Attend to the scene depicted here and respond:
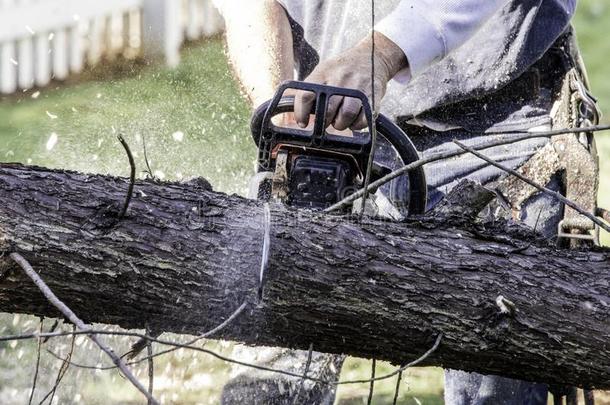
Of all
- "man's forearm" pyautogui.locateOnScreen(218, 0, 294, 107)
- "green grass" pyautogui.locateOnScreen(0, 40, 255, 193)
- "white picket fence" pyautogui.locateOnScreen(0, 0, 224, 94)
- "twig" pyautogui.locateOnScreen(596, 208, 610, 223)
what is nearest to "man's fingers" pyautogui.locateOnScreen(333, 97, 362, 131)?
"man's forearm" pyautogui.locateOnScreen(218, 0, 294, 107)

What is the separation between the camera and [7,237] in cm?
157

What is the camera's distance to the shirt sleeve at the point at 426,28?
7.99ft

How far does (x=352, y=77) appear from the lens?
2225 millimetres

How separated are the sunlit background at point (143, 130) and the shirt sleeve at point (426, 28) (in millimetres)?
710

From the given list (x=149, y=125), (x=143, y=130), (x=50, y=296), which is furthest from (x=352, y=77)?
(x=149, y=125)

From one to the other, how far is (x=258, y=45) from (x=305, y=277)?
1.30 meters

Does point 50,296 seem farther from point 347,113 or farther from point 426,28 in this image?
point 426,28

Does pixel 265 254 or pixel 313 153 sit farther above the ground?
pixel 313 153

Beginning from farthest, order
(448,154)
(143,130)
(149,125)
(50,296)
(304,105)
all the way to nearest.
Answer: (149,125) < (143,130) < (304,105) < (448,154) < (50,296)

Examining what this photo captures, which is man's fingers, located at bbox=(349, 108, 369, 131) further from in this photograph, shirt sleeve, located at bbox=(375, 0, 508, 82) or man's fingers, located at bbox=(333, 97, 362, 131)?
shirt sleeve, located at bbox=(375, 0, 508, 82)

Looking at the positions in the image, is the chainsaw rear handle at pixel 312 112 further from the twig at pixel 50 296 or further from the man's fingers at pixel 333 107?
the twig at pixel 50 296

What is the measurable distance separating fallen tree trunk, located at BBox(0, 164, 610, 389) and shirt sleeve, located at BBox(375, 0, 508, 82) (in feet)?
2.50

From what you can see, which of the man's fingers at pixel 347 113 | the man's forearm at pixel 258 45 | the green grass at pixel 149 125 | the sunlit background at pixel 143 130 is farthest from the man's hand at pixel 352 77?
the green grass at pixel 149 125

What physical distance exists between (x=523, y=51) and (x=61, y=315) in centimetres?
159
